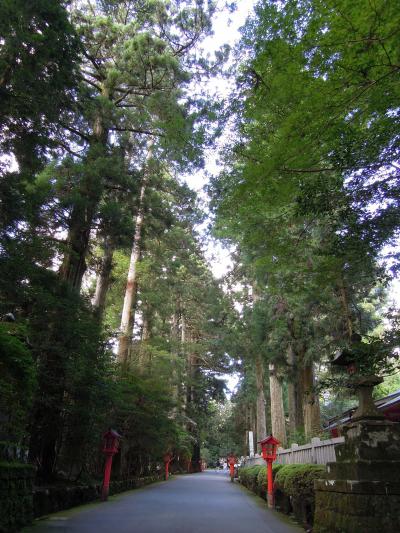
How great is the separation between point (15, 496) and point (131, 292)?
11943mm

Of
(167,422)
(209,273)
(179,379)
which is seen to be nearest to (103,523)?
(167,422)

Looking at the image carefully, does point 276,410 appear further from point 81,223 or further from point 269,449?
point 81,223

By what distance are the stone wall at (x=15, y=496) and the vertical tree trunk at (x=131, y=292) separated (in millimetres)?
7837

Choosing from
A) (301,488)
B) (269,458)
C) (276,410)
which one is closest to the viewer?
(301,488)

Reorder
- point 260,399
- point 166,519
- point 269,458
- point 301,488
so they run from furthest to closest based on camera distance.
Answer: point 260,399
point 269,458
point 166,519
point 301,488

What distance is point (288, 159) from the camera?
5.31m

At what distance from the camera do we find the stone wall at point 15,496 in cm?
514

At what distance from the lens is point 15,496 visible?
5.47 meters

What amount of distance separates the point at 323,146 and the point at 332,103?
4.17 ft

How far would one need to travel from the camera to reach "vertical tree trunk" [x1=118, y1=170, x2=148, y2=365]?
1387 centimetres

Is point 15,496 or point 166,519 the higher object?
point 15,496

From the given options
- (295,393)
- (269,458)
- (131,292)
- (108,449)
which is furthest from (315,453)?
(295,393)

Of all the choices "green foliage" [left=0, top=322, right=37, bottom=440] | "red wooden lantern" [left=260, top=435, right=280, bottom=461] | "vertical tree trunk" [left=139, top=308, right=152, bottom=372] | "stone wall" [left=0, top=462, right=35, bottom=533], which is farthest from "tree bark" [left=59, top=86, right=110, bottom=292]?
"vertical tree trunk" [left=139, top=308, right=152, bottom=372]

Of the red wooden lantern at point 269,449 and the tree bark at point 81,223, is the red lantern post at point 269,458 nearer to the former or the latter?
the red wooden lantern at point 269,449
